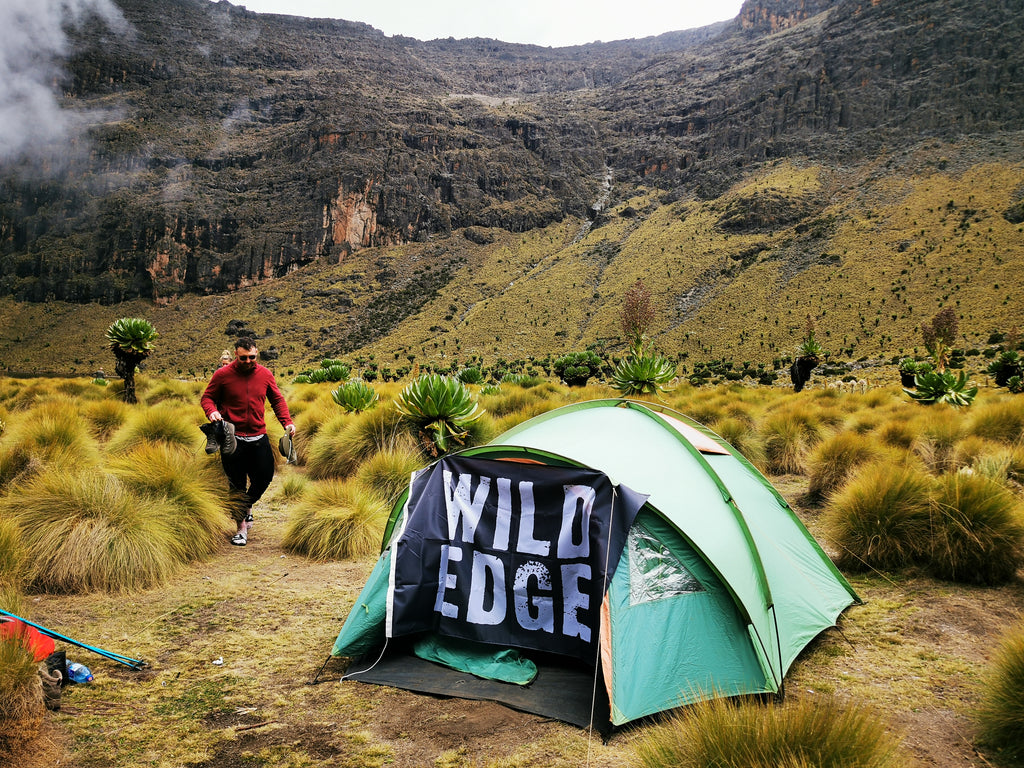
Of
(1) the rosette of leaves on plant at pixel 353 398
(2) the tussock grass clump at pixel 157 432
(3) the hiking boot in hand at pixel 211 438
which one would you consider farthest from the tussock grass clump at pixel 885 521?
(1) the rosette of leaves on plant at pixel 353 398

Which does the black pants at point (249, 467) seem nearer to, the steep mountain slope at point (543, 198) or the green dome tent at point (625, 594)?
Result: the green dome tent at point (625, 594)

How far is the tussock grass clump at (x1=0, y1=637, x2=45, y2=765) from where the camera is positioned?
2885 mm

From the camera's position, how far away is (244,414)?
6.58 m

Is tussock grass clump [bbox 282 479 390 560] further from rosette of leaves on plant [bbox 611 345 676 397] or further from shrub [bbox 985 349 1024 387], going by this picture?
shrub [bbox 985 349 1024 387]

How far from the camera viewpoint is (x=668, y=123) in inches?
4929

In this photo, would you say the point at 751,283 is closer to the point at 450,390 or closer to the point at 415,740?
the point at 450,390

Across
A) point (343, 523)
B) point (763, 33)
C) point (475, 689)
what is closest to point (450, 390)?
point (343, 523)

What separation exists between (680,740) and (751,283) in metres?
66.4

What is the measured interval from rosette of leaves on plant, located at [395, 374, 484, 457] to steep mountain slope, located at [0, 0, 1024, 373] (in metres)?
42.4

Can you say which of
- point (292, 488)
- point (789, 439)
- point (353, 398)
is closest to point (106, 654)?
point (292, 488)

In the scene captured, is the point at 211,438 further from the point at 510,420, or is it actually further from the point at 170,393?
the point at 170,393

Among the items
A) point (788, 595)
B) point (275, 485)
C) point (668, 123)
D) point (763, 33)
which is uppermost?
point (763, 33)

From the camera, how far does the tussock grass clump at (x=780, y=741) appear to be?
2.39 m

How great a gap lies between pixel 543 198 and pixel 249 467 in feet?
384
